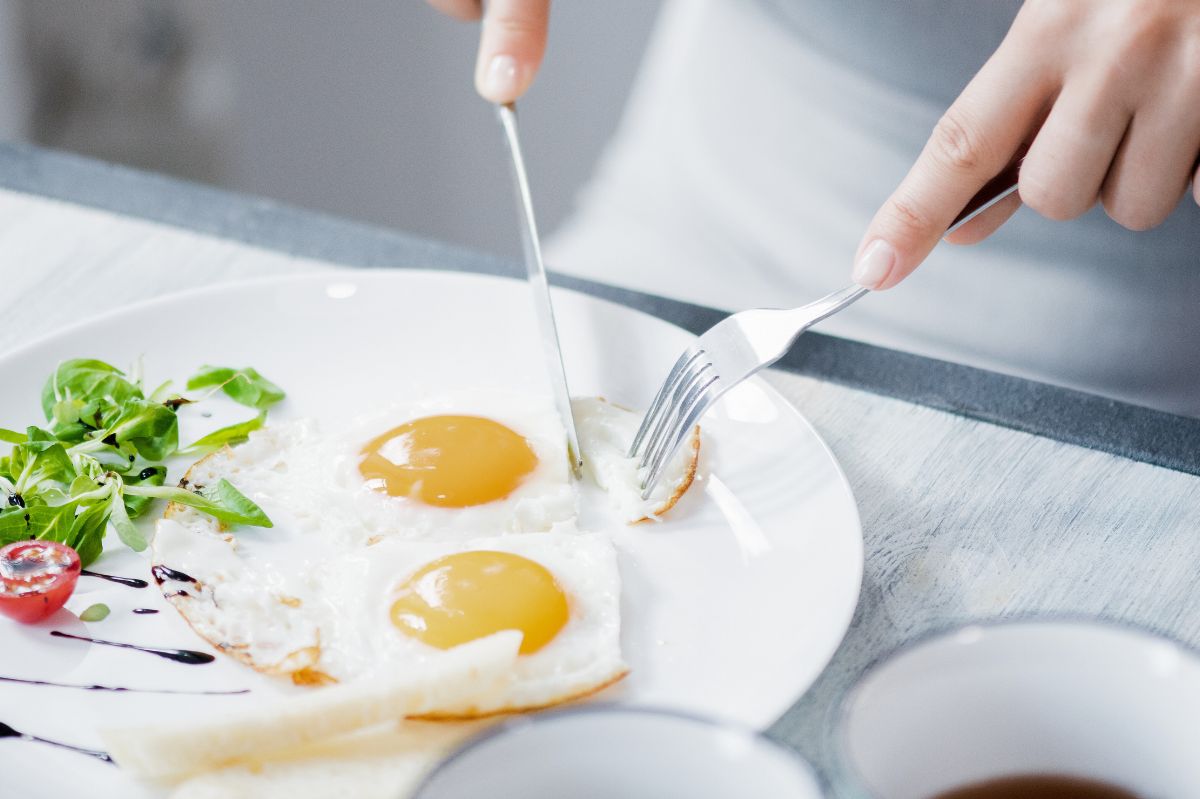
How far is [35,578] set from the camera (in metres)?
1.29

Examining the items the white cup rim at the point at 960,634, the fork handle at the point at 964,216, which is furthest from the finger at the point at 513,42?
the white cup rim at the point at 960,634

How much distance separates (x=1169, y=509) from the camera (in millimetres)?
1482

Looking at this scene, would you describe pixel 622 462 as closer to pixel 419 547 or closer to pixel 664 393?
pixel 664 393

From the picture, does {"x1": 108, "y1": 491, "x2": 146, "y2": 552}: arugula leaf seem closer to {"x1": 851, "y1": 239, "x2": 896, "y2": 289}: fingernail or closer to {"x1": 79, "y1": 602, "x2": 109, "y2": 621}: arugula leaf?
{"x1": 79, "y1": 602, "x2": 109, "y2": 621}: arugula leaf

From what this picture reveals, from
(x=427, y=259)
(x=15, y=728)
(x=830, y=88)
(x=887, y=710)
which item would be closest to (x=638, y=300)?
(x=427, y=259)

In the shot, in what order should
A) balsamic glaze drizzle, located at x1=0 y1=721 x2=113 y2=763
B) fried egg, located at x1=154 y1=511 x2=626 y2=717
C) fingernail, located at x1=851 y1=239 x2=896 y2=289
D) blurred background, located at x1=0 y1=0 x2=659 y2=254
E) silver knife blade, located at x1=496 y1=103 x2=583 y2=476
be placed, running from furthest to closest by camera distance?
blurred background, located at x1=0 y1=0 x2=659 y2=254 < silver knife blade, located at x1=496 y1=103 x2=583 y2=476 < fingernail, located at x1=851 y1=239 x2=896 y2=289 < fried egg, located at x1=154 y1=511 x2=626 y2=717 < balsamic glaze drizzle, located at x1=0 y1=721 x2=113 y2=763

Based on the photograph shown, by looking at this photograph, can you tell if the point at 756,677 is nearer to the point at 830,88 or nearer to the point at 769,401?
the point at 769,401

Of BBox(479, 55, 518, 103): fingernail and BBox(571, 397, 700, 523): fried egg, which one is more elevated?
BBox(479, 55, 518, 103): fingernail

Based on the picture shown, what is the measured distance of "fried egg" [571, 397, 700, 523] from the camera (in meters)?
1.46

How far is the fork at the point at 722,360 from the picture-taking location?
1461 millimetres

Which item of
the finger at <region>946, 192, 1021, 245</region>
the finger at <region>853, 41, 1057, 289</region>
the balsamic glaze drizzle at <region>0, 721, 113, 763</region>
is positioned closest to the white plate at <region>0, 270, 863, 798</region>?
the balsamic glaze drizzle at <region>0, 721, 113, 763</region>

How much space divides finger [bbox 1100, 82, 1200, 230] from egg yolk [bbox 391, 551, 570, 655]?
856mm

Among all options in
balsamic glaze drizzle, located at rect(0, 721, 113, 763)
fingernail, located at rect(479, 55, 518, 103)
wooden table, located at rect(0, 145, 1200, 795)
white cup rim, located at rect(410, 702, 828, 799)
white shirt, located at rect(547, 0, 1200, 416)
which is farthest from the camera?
white shirt, located at rect(547, 0, 1200, 416)

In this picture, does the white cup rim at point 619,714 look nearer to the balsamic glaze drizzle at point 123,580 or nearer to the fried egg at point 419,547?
the fried egg at point 419,547
